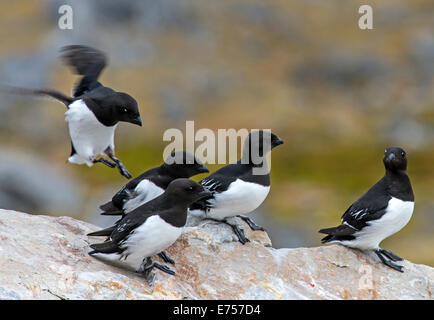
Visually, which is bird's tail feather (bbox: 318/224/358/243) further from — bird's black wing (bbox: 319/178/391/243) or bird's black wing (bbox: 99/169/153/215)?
bird's black wing (bbox: 99/169/153/215)

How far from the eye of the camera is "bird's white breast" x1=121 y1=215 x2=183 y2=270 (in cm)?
934

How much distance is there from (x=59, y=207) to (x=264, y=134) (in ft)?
82.3

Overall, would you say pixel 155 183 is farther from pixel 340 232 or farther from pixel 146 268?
pixel 340 232

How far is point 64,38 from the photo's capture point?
62.6 metres

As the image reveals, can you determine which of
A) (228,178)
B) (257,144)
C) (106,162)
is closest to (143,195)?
(228,178)

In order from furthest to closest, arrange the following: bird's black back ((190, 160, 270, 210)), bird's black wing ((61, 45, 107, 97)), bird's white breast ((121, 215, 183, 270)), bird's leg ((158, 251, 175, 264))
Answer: bird's black wing ((61, 45, 107, 97)) < bird's black back ((190, 160, 270, 210)) < bird's leg ((158, 251, 175, 264)) < bird's white breast ((121, 215, 183, 270))

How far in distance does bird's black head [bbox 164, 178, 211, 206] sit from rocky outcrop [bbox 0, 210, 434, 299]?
0.98 metres

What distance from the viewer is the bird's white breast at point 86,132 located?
11.6m

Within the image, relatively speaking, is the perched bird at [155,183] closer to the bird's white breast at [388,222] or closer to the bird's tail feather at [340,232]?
the bird's tail feather at [340,232]

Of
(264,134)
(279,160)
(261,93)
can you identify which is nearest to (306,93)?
(261,93)

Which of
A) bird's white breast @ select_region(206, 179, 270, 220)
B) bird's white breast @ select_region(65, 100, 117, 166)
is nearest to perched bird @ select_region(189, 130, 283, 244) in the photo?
bird's white breast @ select_region(206, 179, 270, 220)

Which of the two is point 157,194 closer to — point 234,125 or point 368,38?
point 234,125

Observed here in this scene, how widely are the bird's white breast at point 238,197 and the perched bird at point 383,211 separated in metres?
1.08

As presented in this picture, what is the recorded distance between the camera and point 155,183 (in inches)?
428
